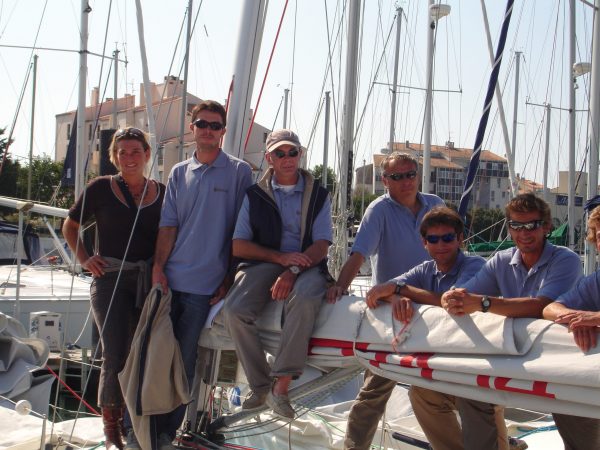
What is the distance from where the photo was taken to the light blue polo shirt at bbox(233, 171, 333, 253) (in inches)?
146

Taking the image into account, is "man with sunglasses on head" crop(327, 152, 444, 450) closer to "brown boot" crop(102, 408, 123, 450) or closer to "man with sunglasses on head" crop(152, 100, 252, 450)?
"man with sunglasses on head" crop(152, 100, 252, 450)

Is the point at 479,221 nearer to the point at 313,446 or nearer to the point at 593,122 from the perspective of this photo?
the point at 593,122

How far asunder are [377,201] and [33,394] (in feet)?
16.2

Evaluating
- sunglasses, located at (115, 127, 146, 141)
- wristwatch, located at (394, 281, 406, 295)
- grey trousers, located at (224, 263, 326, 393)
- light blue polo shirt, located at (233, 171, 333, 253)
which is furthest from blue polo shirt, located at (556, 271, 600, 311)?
sunglasses, located at (115, 127, 146, 141)

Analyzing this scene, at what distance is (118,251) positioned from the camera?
401cm

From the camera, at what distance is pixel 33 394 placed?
24.0 feet

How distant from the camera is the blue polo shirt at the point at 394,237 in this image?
12.9 feet

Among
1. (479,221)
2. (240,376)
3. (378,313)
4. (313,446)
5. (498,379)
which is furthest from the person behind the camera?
(479,221)

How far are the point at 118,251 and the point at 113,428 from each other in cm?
98

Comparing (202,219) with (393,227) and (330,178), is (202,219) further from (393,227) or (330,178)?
(330,178)

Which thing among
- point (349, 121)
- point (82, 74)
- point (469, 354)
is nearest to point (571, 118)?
point (82, 74)

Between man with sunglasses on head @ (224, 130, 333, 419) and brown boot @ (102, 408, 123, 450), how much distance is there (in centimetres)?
85

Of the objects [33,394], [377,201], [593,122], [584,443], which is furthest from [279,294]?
[593,122]

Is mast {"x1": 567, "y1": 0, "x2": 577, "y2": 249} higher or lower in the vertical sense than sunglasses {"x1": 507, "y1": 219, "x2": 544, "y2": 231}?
higher
